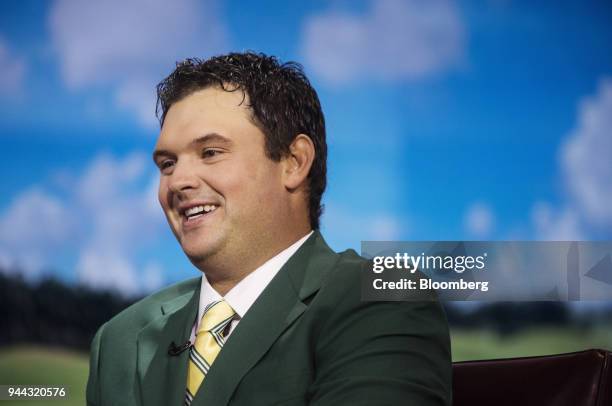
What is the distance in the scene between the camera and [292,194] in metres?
1.60

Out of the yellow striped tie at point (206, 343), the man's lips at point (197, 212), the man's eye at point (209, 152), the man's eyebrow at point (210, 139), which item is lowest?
the yellow striped tie at point (206, 343)

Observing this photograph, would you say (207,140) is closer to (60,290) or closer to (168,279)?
(168,279)

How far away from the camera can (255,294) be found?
151 cm

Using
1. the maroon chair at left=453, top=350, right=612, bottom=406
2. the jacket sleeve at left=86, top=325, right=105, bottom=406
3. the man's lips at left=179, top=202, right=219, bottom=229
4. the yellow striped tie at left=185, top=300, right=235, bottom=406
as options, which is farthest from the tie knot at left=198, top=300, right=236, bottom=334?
the maroon chair at left=453, top=350, right=612, bottom=406

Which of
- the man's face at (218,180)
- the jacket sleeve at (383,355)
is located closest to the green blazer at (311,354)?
the jacket sleeve at (383,355)

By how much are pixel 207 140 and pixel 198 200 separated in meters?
0.11

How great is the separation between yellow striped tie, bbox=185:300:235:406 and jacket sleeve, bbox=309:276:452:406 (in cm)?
21

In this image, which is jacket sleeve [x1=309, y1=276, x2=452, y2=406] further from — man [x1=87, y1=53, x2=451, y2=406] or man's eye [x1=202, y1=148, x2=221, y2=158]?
man's eye [x1=202, y1=148, x2=221, y2=158]

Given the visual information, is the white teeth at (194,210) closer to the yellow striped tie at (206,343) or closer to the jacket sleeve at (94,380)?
the yellow striped tie at (206,343)

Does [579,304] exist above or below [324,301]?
above

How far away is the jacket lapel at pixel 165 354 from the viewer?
55.0 inches

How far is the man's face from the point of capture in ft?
4.88

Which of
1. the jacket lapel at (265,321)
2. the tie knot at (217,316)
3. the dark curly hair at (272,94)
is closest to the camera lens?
the jacket lapel at (265,321)

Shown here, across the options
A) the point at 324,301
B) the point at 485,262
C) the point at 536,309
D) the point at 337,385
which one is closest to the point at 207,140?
the point at 324,301
